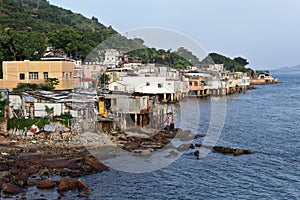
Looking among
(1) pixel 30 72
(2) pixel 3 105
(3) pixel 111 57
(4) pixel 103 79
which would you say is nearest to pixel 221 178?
(2) pixel 3 105

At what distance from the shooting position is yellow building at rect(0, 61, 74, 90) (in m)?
41.7

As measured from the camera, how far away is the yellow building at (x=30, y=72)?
4166 centimetres

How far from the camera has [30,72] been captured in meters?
42.0

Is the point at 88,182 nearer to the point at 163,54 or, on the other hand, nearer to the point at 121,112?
the point at 121,112

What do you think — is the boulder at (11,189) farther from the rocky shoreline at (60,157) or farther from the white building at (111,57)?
the white building at (111,57)

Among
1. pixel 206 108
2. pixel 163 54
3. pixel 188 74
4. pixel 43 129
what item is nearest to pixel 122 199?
pixel 43 129

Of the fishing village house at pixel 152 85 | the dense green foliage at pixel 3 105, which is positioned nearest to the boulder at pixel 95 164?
the dense green foliage at pixel 3 105

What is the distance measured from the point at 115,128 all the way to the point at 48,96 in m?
6.11

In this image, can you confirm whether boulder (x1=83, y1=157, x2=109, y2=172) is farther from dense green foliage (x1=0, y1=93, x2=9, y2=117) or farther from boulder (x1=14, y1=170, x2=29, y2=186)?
dense green foliage (x1=0, y1=93, x2=9, y2=117)

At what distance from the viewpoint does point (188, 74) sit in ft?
271

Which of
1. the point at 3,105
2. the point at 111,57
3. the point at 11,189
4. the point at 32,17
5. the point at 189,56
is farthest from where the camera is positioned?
the point at 32,17

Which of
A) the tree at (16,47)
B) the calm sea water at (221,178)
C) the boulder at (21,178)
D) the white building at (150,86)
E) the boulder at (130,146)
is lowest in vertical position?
the calm sea water at (221,178)

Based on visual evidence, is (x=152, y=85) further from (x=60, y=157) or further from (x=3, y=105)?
(x=60, y=157)

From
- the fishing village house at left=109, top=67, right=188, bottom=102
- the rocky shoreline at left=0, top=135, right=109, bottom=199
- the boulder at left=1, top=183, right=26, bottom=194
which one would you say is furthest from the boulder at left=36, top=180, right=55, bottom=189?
the fishing village house at left=109, top=67, right=188, bottom=102
